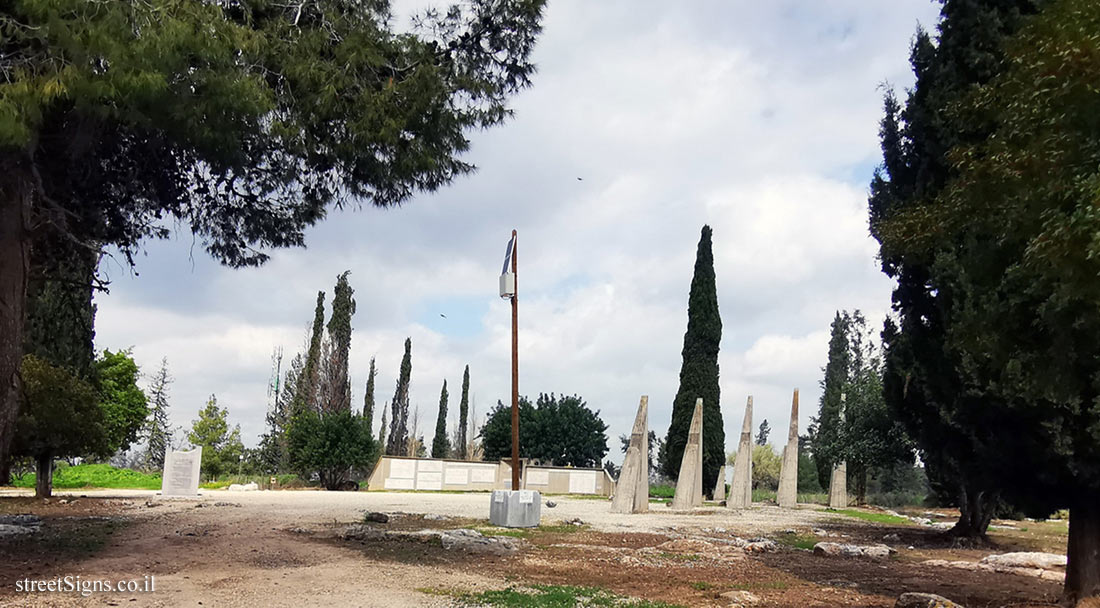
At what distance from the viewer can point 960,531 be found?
16766mm

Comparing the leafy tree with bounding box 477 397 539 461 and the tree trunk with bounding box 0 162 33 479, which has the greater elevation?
the tree trunk with bounding box 0 162 33 479

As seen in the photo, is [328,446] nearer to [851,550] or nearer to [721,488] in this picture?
[721,488]

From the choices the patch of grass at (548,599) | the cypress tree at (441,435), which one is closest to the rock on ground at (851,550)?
the patch of grass at (548,599)

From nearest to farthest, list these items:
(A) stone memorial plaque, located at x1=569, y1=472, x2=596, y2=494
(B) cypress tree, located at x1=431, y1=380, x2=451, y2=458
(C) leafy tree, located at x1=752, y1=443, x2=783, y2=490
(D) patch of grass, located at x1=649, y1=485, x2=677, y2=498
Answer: (D) patch of grass, located at x1=649, y1=485, x2=677, y2=498 < (A) stone memorial plaque, located at x1=569, y1=472, x2=596, y2=494 < (B) cypress tree, located at x1=431, y1=380, x2=451, y2=458 < (C) leafy tree, located at x1=752, y1=443, x2=783, y2=490

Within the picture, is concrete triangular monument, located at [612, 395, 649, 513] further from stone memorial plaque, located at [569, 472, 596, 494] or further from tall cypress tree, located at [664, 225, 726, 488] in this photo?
stone memorial plaque, located at [569, 472, 596, 494]

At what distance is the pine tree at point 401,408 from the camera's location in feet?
186

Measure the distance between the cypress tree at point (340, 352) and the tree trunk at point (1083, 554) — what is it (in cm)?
3577

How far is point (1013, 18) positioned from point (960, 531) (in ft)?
35.4

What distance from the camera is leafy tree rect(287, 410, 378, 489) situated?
31.3 m

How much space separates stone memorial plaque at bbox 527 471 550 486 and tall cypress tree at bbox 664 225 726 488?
21.5ft

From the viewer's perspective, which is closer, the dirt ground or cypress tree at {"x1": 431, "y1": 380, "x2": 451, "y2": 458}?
the dirt ground

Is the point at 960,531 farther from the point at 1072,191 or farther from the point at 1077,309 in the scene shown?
the point at 1072,191

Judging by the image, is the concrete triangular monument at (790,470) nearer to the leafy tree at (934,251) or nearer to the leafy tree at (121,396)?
the leafy tree at (934,251)

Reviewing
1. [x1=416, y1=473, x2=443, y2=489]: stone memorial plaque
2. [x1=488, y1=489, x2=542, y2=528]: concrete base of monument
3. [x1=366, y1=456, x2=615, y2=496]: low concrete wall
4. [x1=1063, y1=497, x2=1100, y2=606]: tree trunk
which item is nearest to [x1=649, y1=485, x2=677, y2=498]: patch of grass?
[x1=366, y1=456, x2=615, y2=496]: low concrete wall
